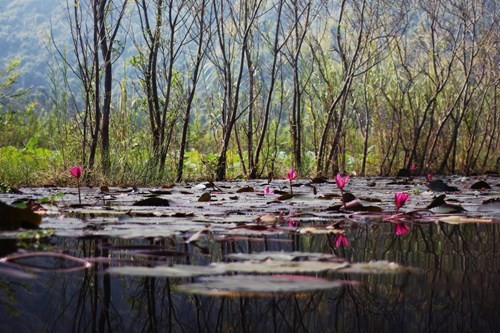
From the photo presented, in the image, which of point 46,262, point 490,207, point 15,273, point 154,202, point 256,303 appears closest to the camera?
point 256,303

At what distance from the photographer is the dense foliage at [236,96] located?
6191 mm

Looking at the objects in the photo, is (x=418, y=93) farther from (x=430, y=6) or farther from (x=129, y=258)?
(x=129, y=258)

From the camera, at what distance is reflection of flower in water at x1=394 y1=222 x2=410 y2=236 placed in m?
2.08

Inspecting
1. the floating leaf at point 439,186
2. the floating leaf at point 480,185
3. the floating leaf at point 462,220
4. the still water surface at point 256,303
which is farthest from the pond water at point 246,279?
the floating leaf at point 480,185

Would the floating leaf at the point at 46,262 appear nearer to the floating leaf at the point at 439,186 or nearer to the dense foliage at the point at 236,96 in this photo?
the floating leaf at the point at 439,186

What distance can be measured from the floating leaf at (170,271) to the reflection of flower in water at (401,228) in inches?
36.7

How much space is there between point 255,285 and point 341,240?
31.0 inches

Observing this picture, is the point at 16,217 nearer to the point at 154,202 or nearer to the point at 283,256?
the point at 283,256

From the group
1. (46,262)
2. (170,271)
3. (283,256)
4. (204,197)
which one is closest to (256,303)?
(170,271)

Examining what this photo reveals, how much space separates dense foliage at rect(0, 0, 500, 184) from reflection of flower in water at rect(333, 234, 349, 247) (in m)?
3.88

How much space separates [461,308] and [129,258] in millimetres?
781

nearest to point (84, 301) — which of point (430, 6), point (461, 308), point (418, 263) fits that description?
point (461, 308)

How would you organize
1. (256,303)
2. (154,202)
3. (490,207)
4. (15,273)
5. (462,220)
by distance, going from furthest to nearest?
(154,202) → (490,207) → (462,220) → (15,273) → (256,303)

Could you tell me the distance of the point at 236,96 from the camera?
7594mm
